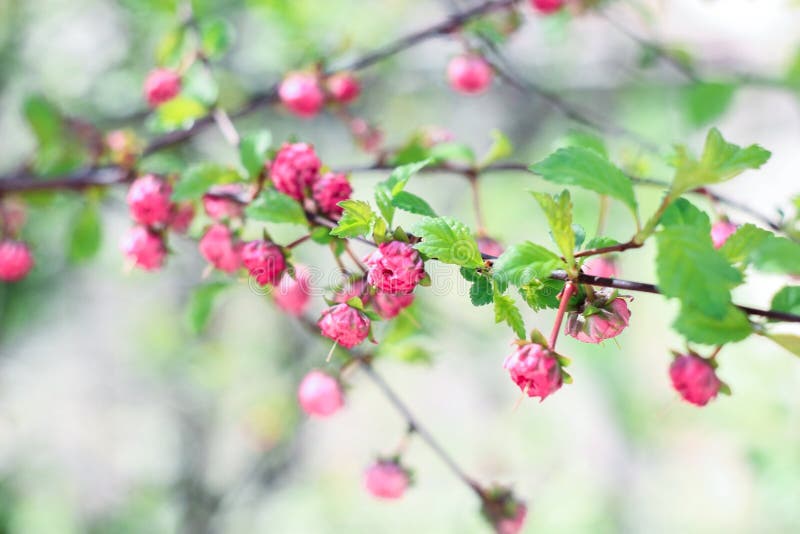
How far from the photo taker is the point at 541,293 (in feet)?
1.70

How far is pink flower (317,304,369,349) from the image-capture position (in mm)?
546

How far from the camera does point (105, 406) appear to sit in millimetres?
2580

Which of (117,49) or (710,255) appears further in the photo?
(117,49)

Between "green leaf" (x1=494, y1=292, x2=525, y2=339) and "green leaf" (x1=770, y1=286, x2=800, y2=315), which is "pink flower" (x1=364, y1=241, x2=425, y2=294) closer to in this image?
"green leaf" (x1=494, y1=292, x2=525, y2=339)

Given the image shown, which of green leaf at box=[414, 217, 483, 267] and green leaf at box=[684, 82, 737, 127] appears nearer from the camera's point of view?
green leaf at box=[414, 217, 483, 267]

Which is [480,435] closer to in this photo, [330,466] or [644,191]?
[330,466]

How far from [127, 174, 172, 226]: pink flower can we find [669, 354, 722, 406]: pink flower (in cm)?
53

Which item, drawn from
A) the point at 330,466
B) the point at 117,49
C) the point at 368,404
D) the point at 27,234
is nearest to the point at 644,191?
the point at 368,404

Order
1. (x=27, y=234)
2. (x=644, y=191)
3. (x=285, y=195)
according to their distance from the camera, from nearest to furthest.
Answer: (x=285, y=195) < (x=27, y=234) < (x=644, y=191)

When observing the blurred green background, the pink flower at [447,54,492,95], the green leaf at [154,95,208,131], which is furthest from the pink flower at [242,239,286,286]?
the blurred green background

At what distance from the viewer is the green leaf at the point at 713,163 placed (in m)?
0.44

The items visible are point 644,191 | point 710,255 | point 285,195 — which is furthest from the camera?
point 644,191

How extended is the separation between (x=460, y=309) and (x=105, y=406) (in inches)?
52.8

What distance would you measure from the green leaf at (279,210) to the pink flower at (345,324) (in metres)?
0.10
